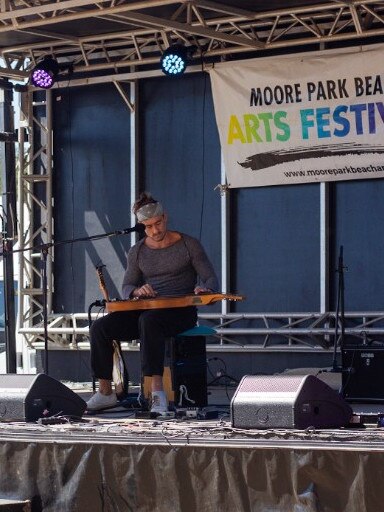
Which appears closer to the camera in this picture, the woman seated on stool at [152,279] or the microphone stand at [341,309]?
the woman seated on stool at [152,279]

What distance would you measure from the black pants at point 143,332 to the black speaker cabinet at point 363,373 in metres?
1.52

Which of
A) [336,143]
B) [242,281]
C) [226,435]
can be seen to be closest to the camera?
[226,435]

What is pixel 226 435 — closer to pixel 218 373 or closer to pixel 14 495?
pixel 14 495

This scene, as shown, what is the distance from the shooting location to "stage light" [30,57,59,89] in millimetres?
11125

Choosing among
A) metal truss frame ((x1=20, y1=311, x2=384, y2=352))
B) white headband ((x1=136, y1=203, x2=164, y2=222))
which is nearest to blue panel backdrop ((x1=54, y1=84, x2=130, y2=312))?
metal truss frame ((x1=20, y1=311, x2=384, y2=352))

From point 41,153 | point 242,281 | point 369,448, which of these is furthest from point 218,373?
point 369,448

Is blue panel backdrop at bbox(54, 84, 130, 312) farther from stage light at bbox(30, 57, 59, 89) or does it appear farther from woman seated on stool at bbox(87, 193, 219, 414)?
woman seated on stool at bbox(87, 193, 219, 414)

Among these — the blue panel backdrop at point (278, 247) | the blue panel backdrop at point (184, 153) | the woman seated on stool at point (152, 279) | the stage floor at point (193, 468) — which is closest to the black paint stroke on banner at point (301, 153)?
the blue panel backdrop at point (278, 247)

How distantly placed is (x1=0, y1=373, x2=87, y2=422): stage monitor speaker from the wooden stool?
1.20 m

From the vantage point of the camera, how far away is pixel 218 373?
11.1 meters

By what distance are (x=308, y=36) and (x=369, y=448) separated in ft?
20.8

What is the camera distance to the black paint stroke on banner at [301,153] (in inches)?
407

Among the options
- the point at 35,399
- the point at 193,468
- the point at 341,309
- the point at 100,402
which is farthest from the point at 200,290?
the point at 341,309

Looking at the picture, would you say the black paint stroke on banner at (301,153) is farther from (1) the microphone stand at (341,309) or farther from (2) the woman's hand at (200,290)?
(2) the woman's hand at (200,290)
